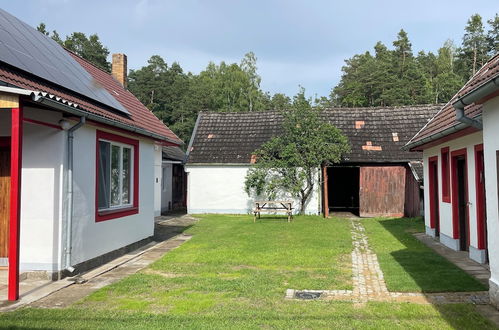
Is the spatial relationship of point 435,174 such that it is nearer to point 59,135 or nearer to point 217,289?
point 217,289

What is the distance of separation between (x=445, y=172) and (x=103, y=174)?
27.9 feet

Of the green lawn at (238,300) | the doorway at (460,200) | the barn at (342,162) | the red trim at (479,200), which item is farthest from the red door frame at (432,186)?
the barn at (342,162)

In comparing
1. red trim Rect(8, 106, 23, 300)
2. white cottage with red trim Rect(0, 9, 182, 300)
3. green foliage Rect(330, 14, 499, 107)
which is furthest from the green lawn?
green foliage Rect(330, 14, 499, 107)

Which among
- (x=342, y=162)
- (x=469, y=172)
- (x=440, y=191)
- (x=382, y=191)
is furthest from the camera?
(x=342, y=162)

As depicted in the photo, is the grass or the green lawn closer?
the green lawn

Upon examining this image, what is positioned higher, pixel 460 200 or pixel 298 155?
pixel 298 155

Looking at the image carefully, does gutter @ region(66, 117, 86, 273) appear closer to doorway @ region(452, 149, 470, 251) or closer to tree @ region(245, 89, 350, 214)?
doorway @ region(452, 149, 470, 251)

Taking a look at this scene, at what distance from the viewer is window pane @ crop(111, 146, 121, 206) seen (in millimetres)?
9609

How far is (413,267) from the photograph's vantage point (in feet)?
26.6

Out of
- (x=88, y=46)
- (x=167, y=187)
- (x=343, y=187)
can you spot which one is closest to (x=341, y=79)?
(x=88, y=46)

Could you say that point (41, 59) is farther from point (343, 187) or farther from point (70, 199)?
point (343, 187)

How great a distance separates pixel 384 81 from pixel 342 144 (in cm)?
3598

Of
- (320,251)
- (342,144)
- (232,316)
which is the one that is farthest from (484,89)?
(342,144)

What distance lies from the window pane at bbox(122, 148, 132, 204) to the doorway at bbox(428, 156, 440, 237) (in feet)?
27.3
